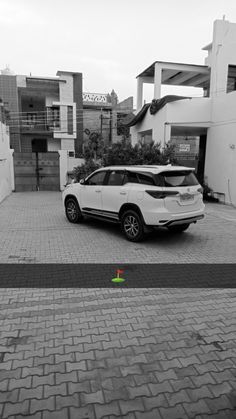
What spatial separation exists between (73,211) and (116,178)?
1998 millimetres

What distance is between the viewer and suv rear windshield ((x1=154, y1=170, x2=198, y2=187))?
21.1 feet

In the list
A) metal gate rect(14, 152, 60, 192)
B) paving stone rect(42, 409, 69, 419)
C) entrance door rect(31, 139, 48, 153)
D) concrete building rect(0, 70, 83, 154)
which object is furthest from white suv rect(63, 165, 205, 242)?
entrance door rect(31, 139, 48, 153)

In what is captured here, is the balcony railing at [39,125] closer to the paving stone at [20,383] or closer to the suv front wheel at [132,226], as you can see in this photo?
the suv front wheel at [132,226]

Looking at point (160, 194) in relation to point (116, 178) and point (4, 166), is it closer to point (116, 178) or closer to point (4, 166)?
point (116, 178)

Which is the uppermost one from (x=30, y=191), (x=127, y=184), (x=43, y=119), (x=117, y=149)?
(x=43, y=119)

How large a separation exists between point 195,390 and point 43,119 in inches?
1073

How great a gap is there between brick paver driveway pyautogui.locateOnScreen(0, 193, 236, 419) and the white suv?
2.22 metres

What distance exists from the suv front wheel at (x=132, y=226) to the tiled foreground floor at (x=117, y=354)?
96.6 inches

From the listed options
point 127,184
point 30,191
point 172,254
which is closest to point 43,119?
point 30,191

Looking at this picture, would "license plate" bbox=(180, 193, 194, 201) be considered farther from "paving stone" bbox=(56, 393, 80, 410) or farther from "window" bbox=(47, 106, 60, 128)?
"window" bbox=(47, 106, 60, 128)

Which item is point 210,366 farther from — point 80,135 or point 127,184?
point 80,135

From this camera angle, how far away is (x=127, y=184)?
708 cm

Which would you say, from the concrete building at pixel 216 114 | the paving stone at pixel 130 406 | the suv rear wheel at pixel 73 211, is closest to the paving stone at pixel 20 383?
the paving stone at pixel 130 406

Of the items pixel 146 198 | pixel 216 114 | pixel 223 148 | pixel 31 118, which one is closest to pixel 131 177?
pixel 146 198
